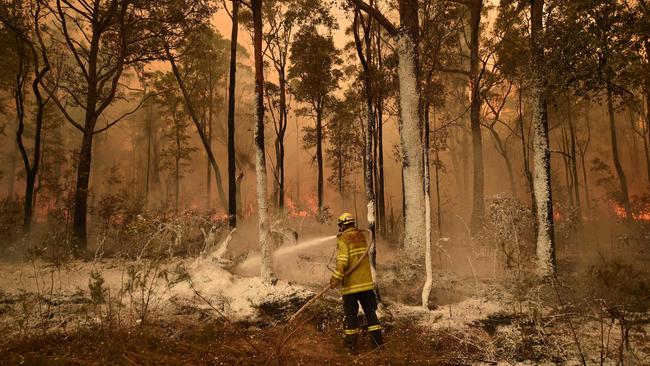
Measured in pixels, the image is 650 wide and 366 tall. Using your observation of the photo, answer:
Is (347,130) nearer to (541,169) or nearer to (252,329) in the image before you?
(541,169)

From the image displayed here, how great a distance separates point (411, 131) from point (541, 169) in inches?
125

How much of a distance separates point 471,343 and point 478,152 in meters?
11.8

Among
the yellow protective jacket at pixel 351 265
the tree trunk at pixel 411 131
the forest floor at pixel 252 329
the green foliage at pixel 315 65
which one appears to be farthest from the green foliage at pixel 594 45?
the green foliage at pixel 315 65

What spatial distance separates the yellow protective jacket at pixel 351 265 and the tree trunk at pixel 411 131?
3806mm

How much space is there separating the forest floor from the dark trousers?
0.68 feet

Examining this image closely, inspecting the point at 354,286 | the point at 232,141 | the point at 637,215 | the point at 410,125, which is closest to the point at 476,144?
the point at 410,125

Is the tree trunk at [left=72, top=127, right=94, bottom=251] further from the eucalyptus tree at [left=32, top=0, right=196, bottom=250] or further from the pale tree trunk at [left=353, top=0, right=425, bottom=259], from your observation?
the pale tree trunk at [left=353, top=0, right=425, bottom=259]

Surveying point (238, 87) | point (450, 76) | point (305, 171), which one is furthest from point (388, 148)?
point (450, 76)

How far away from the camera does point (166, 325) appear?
6023 mm

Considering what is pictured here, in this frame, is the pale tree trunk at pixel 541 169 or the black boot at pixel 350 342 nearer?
the black boot at pixel 350 342

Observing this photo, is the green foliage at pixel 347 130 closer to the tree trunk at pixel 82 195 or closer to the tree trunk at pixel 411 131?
the tree trunk at pixel 411 131

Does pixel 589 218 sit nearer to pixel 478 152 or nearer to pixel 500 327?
pixel 478 152

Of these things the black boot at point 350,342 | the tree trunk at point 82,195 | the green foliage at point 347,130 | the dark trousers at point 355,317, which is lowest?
the black boot at point 350,342

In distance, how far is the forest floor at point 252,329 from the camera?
496 centimetres
